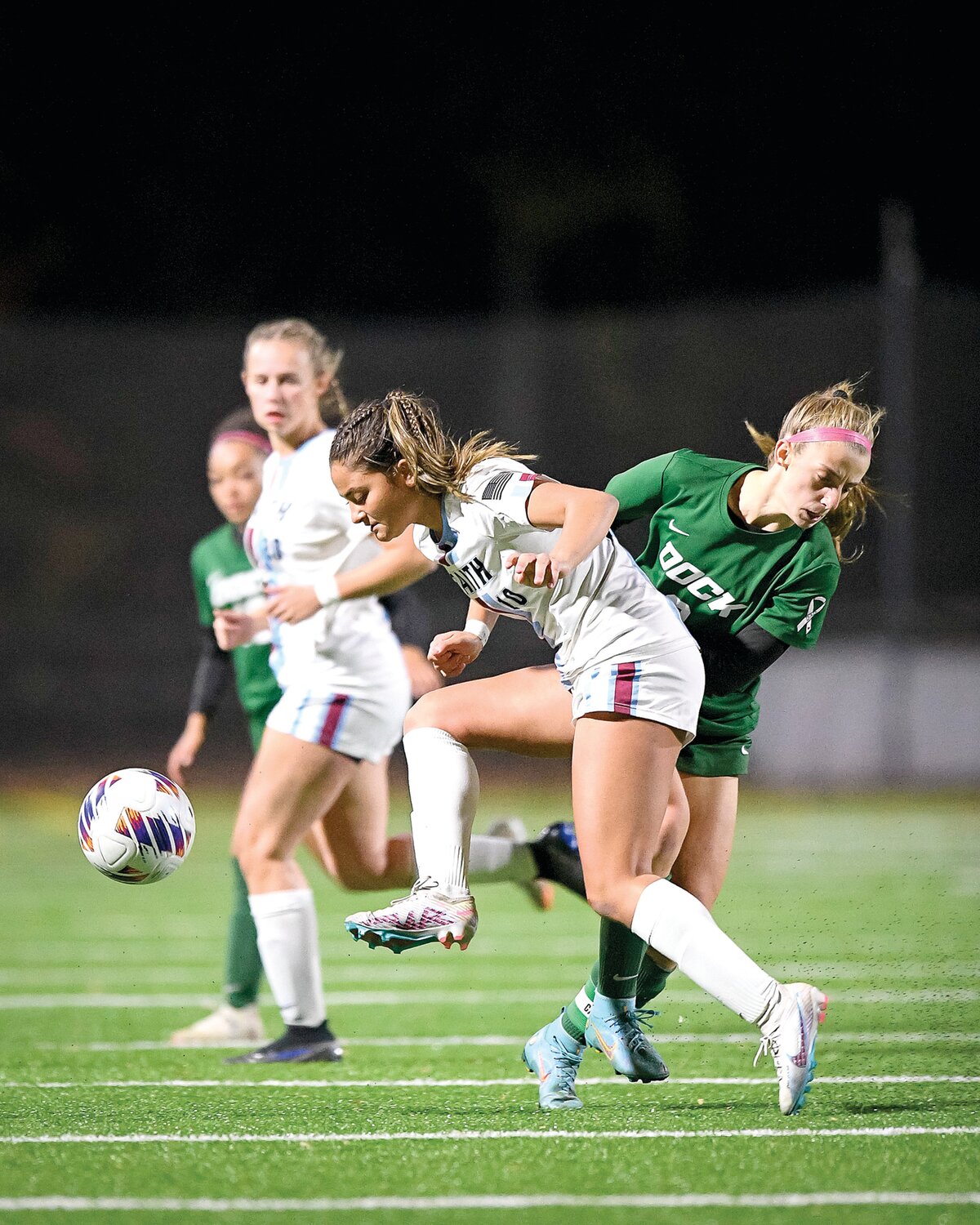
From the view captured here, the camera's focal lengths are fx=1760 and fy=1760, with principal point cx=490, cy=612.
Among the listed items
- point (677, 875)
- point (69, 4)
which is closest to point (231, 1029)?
point (677, 875)

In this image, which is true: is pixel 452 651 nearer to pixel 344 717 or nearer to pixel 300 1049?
pixel 344 717

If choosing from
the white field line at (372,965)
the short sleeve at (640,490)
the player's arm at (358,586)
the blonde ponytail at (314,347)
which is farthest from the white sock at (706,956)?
the white field line at (372,965)

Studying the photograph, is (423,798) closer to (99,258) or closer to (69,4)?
(99,258)

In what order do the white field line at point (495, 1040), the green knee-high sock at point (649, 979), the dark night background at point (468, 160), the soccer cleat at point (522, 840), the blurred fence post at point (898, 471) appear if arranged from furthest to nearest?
the dark night background at point (468, 160), the blurred fence post at point (898, 471), the soccer cleat at point (522, 840), the white field line at point (495, 1040), the green knee-high sock at point (649, 979)

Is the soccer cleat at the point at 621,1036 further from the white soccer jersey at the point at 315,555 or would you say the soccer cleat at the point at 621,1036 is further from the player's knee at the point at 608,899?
the white soccer jersey at the point at 315,555

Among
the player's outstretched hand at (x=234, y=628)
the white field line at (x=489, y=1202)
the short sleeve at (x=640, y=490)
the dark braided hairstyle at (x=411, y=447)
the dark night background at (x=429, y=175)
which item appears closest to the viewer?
the white field line at (x=489, y=1202)

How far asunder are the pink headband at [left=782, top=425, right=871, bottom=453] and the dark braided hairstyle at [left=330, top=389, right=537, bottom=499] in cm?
70

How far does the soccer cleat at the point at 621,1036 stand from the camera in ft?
13.8

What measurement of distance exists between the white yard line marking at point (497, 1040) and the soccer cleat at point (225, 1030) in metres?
0.03

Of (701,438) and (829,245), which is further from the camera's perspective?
(829,245)

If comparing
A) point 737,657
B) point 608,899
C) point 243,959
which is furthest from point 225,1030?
point 737,657

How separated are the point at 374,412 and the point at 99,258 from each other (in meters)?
19.0

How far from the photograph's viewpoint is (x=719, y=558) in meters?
4.25

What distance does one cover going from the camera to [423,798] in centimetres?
403
